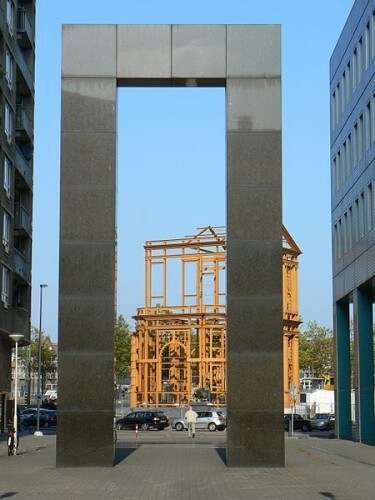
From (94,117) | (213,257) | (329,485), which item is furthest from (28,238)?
(329,485)

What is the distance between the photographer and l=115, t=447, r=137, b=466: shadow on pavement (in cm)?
3092

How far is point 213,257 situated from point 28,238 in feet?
46.9

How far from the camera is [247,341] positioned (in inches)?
1097

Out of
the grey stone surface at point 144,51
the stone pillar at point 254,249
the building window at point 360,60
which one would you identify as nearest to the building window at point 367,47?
the building window at point 360,60

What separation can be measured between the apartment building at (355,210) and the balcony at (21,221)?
18.2 m

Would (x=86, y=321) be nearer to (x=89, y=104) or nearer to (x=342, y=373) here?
(x=89, y=104)

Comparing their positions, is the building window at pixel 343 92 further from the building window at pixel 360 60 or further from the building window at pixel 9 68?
the building window at pixel 9 68

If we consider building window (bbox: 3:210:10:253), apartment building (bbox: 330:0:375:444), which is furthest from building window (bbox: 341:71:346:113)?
building window (bbox: 3:210:10:253)

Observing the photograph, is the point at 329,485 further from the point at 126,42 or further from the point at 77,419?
the point at 126,42

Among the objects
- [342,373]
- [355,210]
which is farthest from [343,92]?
[342,373]

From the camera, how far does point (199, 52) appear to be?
1151 inches

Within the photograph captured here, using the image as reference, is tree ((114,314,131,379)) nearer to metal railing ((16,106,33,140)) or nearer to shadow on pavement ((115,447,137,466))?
metal railing ((16,106,33,140))

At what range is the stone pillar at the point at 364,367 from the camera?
46031mm

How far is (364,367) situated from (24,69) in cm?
2687
